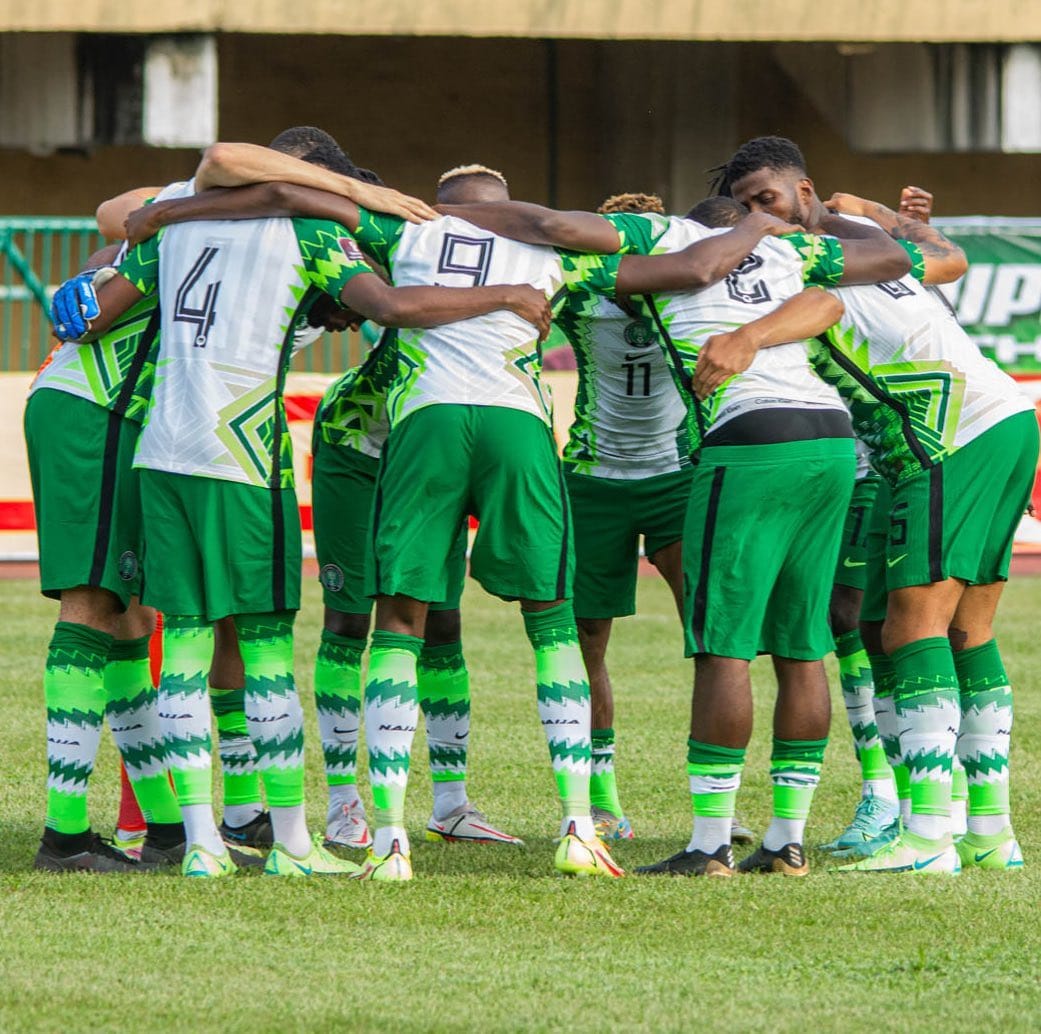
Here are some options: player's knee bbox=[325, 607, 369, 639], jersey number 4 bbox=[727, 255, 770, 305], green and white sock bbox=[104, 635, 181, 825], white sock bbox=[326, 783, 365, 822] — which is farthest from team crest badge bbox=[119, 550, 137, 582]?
jersey number 4 bbox=[727, 255, 770, 305]

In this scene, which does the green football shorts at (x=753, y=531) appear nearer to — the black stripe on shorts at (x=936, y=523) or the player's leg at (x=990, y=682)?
the black stripe on shorts at (x=936, y=523)

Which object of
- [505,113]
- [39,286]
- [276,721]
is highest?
[505,113]

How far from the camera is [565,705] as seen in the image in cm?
592

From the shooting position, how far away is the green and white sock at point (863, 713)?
6.95m

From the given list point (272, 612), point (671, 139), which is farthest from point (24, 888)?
point (671, 139)

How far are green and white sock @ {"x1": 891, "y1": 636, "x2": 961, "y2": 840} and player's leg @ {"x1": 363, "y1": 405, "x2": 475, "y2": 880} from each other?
5.04 ft

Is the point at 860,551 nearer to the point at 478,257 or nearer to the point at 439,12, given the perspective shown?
the point at 478,257

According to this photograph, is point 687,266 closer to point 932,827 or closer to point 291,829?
point 932,827

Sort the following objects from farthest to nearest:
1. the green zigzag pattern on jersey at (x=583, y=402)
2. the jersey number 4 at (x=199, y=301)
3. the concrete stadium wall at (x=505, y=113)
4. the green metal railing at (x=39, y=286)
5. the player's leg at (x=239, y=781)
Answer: the concrete stadium wall at (x=505, y=113)
the green metal railing at (x=39, y=286)
the green zigzag pattern on jersey at (x=583, y=402)
the player's leg at (x=239, y=781)
the jersey number 4 at (x=199, y=301)

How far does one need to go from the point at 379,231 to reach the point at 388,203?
0.30 ft

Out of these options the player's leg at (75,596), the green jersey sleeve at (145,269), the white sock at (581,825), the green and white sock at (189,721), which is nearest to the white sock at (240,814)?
the player's leg at (75,596)

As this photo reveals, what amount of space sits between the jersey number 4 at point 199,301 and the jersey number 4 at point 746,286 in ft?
5.22

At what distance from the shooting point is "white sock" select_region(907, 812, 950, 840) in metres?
6.09

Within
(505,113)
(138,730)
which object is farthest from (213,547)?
(505,113)
